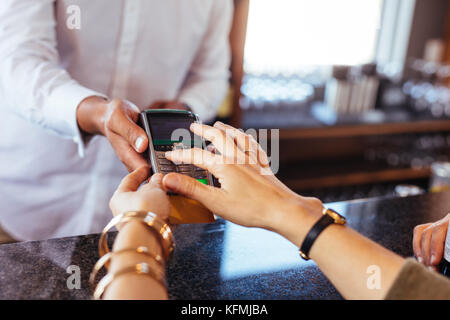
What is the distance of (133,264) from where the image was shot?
491 millimetres

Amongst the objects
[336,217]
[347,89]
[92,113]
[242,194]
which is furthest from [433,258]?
[347,89]

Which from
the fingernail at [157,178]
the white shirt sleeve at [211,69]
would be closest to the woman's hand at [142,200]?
the fingernail at [157,178]

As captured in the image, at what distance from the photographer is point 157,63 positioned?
4.15 feet

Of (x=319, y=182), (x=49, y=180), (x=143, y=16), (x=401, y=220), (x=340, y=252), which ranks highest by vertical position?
(x=143, y=16)

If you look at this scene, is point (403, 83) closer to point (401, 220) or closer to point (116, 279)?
point (401, 220)

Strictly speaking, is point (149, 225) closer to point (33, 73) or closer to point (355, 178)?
point (33, 73)

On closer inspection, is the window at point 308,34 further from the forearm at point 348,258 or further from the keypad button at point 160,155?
the forearm at point 348,258

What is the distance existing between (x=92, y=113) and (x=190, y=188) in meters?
0.41

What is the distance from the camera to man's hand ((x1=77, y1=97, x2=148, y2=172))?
29.6 inches

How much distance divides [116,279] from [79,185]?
88cm

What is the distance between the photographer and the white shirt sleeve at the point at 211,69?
4.45ft

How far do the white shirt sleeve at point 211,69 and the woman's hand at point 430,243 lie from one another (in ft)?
2.62

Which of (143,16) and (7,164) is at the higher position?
(143,16)

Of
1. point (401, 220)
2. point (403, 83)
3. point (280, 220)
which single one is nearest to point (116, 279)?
point (280, 220)
